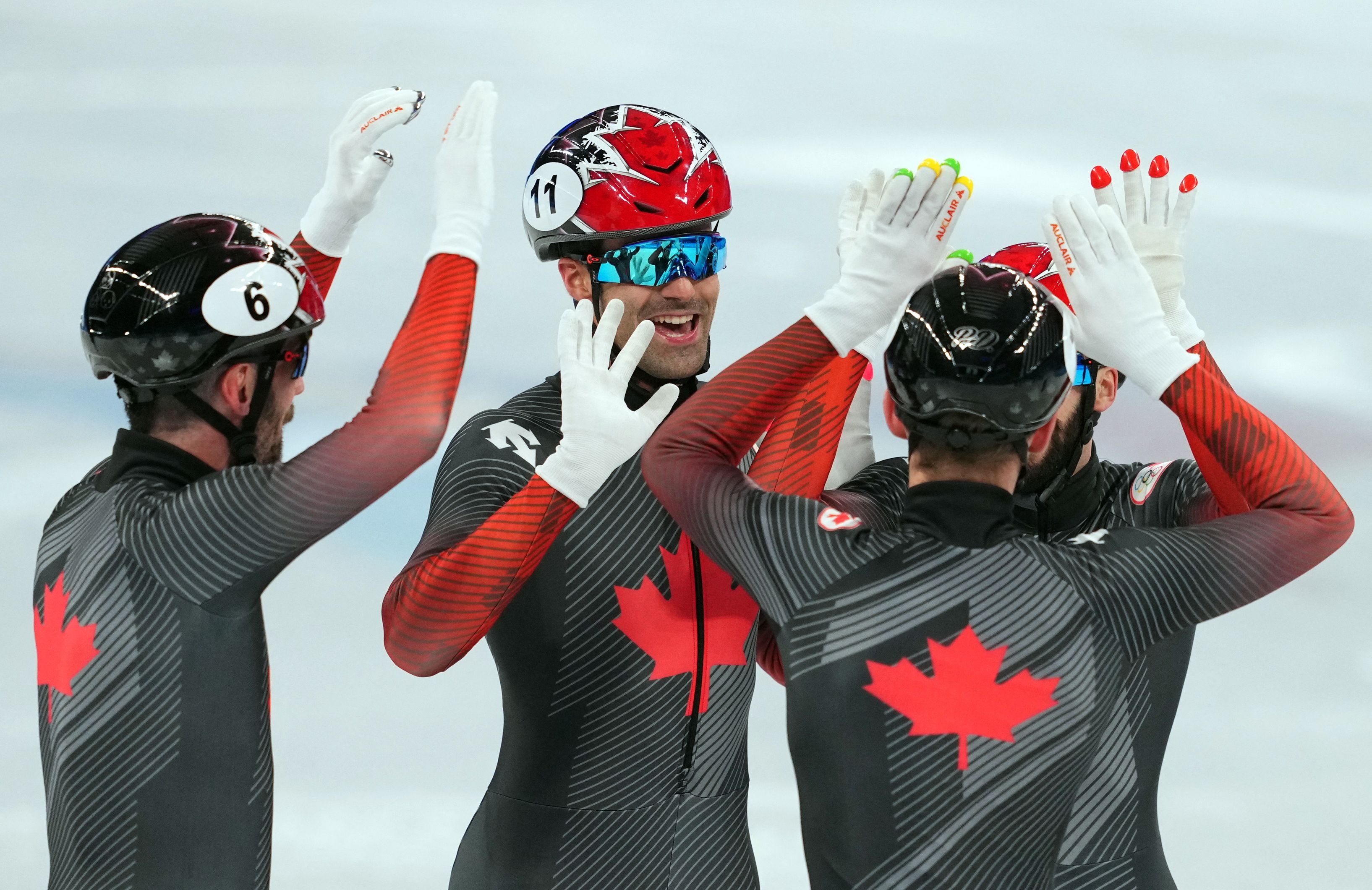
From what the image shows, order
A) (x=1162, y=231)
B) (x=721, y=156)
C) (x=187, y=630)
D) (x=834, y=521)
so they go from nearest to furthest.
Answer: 1. (x=834, y=521)
2. (x=187, y=630)
3. (x=1162, y=231)
4. (x=721, y=156)

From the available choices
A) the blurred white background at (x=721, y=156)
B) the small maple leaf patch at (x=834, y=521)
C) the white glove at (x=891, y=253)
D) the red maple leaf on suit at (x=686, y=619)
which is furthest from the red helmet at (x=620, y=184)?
the blurred white background at (x=721, y=156)

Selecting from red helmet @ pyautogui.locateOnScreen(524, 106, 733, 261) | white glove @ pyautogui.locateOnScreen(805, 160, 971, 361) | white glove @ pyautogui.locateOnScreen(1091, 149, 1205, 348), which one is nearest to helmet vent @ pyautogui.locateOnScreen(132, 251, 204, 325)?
red helmet @ pyautogui.locateOnScreen(524, 106, 733, 261)

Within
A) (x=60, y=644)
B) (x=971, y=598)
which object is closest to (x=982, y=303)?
(x=971, y=598)

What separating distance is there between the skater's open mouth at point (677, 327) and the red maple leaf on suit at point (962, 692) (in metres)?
1.08

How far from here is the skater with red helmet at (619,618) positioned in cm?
304

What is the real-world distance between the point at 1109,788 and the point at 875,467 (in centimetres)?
81

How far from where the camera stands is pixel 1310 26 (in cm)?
848

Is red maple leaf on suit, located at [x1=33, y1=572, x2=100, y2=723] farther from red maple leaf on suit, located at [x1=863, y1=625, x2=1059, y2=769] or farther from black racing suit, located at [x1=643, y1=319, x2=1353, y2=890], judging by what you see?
red maple leaf on suit, located at [x1=863, y1=625, x2=1059, y2=769]

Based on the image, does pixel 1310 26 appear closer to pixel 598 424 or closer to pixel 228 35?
pixel 228 35

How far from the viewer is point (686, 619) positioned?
122 inches

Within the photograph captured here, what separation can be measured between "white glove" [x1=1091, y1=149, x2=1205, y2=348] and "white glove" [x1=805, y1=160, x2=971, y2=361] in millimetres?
333

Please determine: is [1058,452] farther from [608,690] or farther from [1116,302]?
[608,690]

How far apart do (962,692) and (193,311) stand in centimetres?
144

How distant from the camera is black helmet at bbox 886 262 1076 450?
Result: 232 cm
